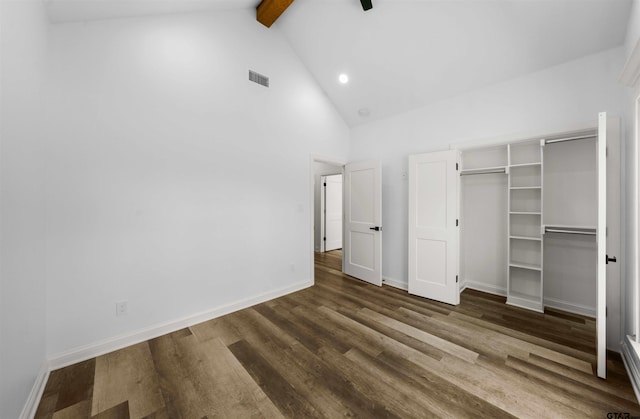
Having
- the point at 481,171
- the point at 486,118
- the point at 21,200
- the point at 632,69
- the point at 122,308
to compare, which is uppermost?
the point at 486,118

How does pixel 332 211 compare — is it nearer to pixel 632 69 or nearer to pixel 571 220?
pixel 571 220

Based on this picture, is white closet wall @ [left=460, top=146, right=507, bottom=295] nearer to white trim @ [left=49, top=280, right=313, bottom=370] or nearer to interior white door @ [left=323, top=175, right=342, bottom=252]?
white trim @ [left=49, top=280, right=313, bottom=370]

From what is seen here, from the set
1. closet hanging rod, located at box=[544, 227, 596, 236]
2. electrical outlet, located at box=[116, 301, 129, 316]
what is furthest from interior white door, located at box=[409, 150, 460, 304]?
electrical outlet, located at box=[116, 301, 129, 316]

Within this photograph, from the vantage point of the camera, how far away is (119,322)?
2246mm

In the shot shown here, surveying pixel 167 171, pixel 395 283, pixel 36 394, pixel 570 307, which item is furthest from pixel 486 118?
pixel 36 394

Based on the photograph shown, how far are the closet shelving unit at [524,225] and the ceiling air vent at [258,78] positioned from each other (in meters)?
3.26

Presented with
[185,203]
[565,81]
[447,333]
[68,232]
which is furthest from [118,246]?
[565,81]

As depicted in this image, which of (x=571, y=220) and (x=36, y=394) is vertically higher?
(x=571, y=220)

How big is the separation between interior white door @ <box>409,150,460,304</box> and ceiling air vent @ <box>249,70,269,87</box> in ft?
7.61

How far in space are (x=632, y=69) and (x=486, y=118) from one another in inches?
55.6

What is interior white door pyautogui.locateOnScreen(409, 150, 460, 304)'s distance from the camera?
3.18m

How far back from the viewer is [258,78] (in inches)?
127

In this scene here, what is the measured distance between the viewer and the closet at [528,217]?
8.93 ft

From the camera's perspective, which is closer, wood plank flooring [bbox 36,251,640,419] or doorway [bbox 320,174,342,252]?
wood plank flooring [bbox 36,251,640,419]
